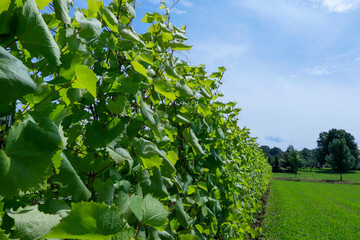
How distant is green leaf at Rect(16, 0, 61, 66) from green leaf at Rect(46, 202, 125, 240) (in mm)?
383

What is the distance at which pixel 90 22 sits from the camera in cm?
103

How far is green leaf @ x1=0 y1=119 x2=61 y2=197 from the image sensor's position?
562mm

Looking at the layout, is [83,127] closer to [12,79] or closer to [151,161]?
[151,161]

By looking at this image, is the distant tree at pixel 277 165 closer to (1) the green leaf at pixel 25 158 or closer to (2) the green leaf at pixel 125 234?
(2) the green leaf at pixel 125 234

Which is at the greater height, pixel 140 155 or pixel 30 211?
pixel 140 155

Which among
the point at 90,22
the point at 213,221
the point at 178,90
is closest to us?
the point at 90,22

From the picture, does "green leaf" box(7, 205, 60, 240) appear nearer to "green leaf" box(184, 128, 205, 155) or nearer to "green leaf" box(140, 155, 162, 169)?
"green leaf" box(140, 155, 162, 169)

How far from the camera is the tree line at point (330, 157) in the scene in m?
51.4

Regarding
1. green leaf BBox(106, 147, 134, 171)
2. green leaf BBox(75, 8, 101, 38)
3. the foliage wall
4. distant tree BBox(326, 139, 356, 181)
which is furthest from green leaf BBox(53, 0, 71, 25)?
distant tree BBox(326, 139, 356, 181)

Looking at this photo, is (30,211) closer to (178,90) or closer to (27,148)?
(27,148)

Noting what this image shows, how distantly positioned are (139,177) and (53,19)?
2.77 feet

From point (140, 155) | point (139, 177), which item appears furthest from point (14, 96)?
point (139, 177)

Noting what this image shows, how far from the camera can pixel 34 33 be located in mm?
652

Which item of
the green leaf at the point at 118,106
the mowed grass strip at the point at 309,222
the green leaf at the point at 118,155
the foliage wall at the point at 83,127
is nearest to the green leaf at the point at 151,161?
the foliage wall at the point at 83,127
